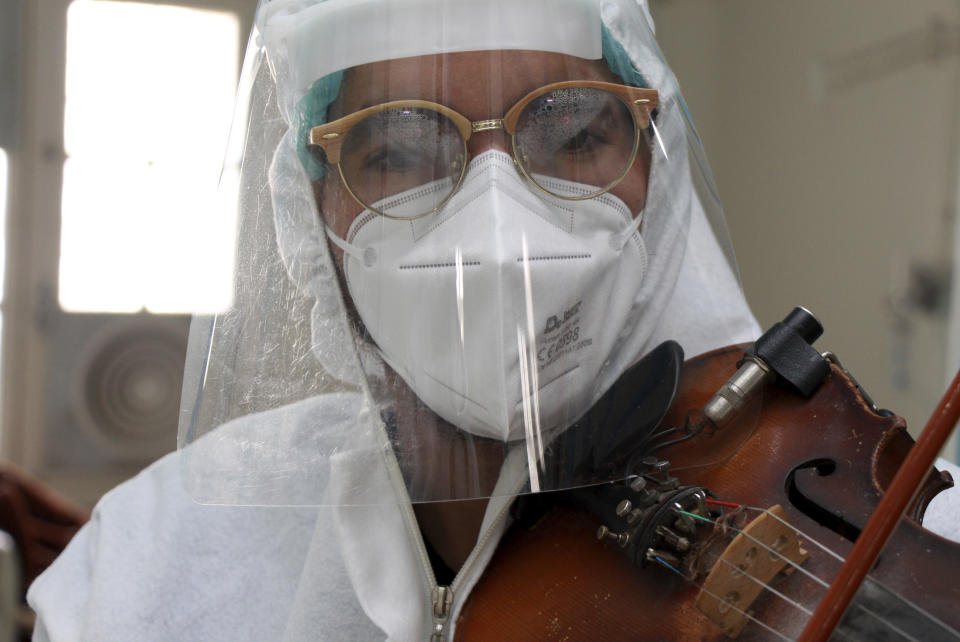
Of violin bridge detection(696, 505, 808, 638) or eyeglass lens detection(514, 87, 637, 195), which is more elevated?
eyeglass lens detection(514, 87, 637, 195)

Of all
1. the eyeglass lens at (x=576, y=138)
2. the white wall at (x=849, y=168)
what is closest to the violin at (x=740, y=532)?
the eyeglass lens at (x=576, y=138)

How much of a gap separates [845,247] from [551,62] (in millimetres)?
1666

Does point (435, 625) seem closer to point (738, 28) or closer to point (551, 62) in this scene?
point (551, 62)

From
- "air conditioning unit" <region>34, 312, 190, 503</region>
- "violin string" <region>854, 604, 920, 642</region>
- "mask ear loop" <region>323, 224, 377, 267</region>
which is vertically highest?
"mask ear loop" <region>323, 224, 377, 267</region>

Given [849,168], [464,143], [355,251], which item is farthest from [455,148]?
[849,168]

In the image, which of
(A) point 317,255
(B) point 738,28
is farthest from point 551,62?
(B) point 738,28

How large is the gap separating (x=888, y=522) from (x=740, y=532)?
129 millimetres

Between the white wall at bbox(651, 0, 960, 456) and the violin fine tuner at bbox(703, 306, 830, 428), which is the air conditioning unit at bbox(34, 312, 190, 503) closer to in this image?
the white wall at bbox(651, 0, 960, 456)

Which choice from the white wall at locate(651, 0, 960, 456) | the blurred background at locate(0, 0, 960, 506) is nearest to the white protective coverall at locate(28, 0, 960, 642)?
the white wall at locate(651, 0, 960, 456)

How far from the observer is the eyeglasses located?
2.09 ft

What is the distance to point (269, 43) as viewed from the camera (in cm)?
76

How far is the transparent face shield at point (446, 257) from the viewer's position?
607mm

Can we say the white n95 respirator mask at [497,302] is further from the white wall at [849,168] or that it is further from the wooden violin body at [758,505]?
the white wall at [849,168]

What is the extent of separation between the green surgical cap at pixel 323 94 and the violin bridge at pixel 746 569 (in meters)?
0.37
